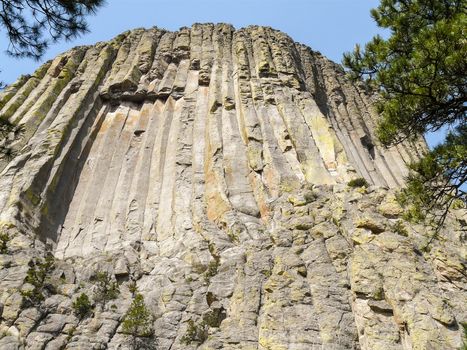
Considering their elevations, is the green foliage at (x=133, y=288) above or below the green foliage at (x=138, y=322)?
above

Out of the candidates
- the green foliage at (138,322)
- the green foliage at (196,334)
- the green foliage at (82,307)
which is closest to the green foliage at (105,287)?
the green foliage at (82,307)

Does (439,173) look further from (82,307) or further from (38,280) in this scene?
(38,280)

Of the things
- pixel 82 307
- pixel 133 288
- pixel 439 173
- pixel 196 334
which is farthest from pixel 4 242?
pixel 439 173

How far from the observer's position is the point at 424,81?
10.2 m

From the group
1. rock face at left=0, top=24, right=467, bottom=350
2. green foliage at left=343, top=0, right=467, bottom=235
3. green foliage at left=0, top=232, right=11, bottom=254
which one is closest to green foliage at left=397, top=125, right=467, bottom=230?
green foliage at left=343, top=0, right=467, bottom=235

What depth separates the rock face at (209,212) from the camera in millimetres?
14570

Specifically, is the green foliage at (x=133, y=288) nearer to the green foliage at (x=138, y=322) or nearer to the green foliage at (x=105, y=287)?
the green foliage at (x=105, y=287)

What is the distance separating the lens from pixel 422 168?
1028 centimetres

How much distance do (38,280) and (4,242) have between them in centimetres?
289

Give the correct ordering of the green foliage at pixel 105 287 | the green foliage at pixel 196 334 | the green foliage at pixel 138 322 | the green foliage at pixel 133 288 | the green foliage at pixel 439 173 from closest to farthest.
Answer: the green foliage at pixel 439 173, the green foliage at pixel 196 334, the green foliage at pixel 138 322, the green foliage at pixel 105 287, the green foliage at pixel 133 288

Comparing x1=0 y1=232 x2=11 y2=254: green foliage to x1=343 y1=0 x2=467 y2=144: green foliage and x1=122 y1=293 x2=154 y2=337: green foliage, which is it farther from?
x1=343 y1=0 x2=467 y2=144: green foliage

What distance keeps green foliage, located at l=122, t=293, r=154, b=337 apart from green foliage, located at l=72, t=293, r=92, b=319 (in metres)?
1.52

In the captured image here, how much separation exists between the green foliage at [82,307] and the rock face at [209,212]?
214 mm

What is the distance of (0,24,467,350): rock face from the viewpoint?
14570 mm
